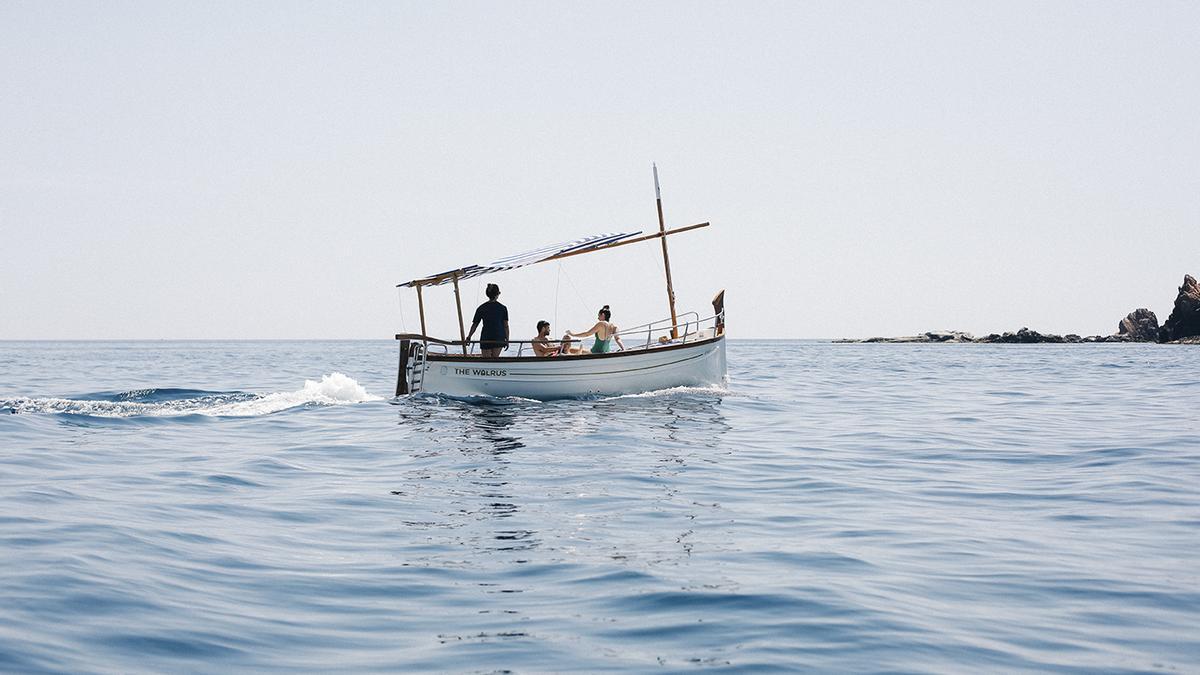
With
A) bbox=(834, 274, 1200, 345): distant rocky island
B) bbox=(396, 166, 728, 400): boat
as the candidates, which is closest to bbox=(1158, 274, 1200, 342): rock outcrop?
bbox=(834, 274, 1200, 345): distant rocky island

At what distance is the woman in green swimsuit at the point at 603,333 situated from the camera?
25.8 metres

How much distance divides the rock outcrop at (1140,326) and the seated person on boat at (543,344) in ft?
420

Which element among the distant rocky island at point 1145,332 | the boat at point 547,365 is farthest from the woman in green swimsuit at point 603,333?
the distant rocky island at point 1145,332

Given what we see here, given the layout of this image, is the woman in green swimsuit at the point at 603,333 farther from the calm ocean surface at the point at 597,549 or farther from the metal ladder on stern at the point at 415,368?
the calm ocean surface at the point at 597,549

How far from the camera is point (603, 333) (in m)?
25.8

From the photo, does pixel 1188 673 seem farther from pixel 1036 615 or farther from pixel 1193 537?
pixel 1193 537

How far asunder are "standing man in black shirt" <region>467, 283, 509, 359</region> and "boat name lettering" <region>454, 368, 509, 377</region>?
37 centimetres

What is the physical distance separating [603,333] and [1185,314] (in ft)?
393

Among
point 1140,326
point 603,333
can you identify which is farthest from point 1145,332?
point 603,333

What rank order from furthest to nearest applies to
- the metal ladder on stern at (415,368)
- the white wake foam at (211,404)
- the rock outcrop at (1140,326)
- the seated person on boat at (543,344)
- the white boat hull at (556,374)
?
the rock outcrop at (1140,326) → the metal ladder on stern at (415,368) → the seated person on boat at (543,344) → the white boat hull at (556,374) → the white wake foam at (211,404)

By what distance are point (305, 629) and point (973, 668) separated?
4.03m

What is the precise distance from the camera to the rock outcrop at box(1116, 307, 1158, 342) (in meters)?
131

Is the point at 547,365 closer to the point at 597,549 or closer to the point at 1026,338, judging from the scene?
the point at 597,549

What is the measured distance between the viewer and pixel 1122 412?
23500mm
